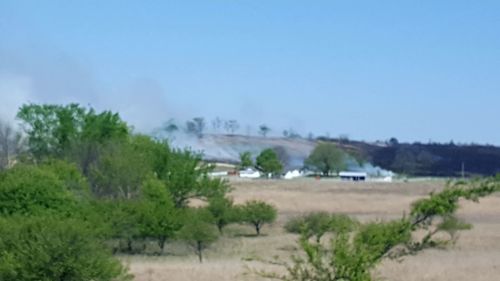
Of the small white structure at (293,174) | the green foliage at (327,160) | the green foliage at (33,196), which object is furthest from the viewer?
the green foliage at (327,160)

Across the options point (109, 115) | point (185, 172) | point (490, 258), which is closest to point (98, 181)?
point (185, 172)

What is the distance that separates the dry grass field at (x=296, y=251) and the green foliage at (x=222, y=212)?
0.82 meters

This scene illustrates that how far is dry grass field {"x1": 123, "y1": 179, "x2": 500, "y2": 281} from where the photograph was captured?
43.0m

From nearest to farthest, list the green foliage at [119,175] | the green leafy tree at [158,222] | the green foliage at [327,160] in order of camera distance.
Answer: the green leafy tree at [158,222] < the green foliage at [119,175] < the green foliage at [327,160]

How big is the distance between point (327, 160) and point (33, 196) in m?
116

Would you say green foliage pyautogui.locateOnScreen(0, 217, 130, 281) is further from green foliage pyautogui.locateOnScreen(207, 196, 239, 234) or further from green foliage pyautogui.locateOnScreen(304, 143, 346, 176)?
green foliage pyautogui.locateOnScreen(304, 143, 346, 176)

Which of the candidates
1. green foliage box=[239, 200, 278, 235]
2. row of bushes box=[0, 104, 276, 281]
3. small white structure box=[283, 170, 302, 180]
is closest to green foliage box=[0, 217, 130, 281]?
row of bushes box=[0, 104, 276, 281]

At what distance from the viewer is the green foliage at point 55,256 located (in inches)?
1314

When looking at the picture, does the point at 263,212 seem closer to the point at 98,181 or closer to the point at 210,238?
the point at 98,181

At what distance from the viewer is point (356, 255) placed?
596 inches

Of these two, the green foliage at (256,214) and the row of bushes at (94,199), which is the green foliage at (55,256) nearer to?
the row of bushes at (94,199)

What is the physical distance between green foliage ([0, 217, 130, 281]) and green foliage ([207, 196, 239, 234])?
31596mm

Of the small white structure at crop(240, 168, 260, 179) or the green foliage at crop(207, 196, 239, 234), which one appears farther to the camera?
the small white structure at crop(240, 168, 260, 179)

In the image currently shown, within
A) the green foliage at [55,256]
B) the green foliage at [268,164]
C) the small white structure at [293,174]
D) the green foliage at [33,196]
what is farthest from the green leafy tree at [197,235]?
the small white structure at [293,174]
